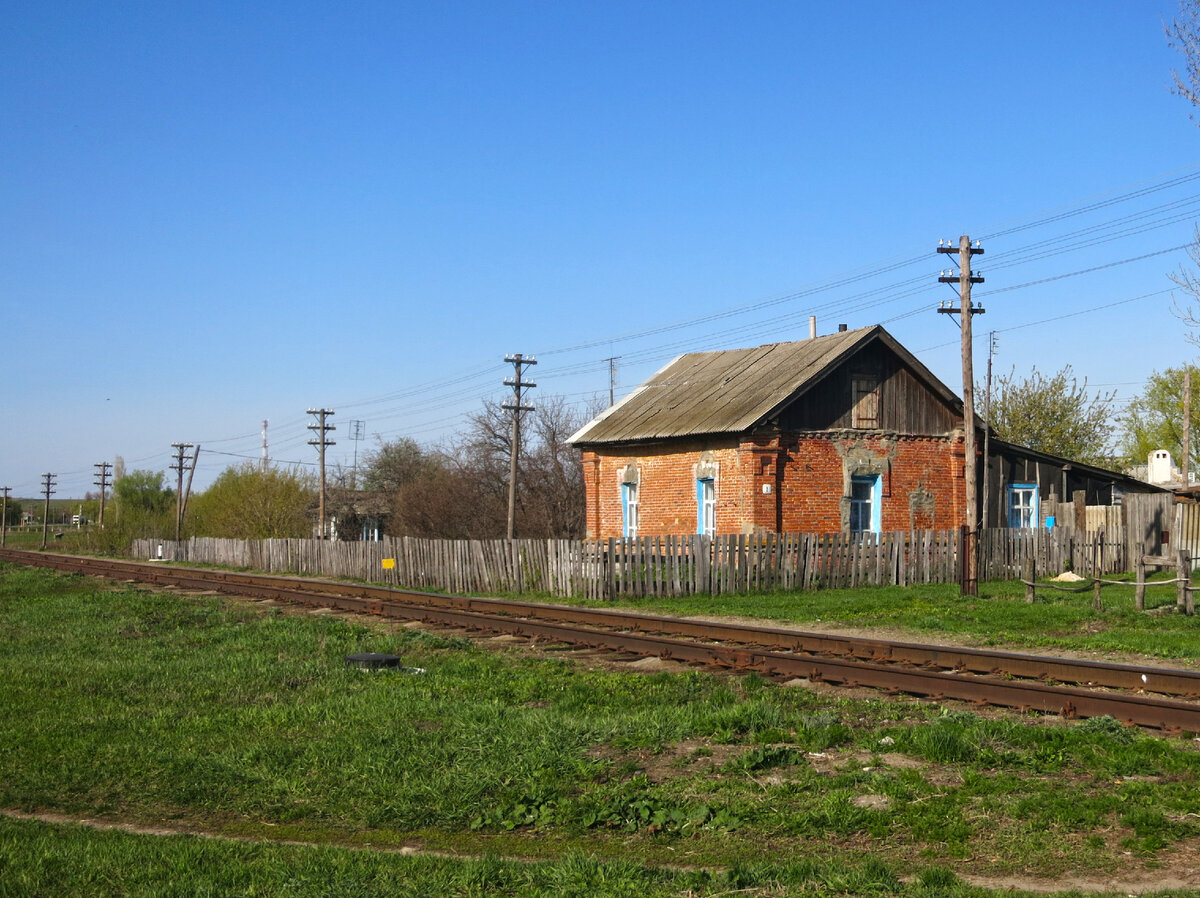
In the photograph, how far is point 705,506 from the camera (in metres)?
27.6

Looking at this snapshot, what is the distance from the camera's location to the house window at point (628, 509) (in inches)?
1209

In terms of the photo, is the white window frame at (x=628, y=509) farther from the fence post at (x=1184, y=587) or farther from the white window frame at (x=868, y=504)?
the fence post at (x=1184, y=587)

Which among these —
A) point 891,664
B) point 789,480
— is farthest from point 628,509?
point 891,664

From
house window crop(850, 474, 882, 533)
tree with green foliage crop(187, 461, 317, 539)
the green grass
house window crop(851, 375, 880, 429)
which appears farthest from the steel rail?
tree with green foliage crop(187, 461, 317, 539)

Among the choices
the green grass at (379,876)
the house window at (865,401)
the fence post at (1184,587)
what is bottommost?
the green grass at (379,876)

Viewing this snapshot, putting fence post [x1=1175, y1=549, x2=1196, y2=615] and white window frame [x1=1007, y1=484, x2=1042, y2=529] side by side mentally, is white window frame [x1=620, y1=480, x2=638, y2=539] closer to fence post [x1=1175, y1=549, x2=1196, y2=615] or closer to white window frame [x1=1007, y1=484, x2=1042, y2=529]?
white window frame [x1=1007, y1=484, x2=1042, y2=529]

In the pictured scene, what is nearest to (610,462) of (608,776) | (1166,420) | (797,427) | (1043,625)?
(797,427)

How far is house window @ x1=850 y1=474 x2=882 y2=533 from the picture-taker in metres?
28.1

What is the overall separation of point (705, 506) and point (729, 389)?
3.51 meters

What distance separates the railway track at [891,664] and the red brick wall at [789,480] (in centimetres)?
887

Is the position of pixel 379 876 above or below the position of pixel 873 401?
below

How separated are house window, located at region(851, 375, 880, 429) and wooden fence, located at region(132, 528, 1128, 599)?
A: 160 inches

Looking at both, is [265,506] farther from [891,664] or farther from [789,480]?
[891,664]

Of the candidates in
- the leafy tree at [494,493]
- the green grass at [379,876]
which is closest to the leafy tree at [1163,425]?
the leafy tree at [494,493]
